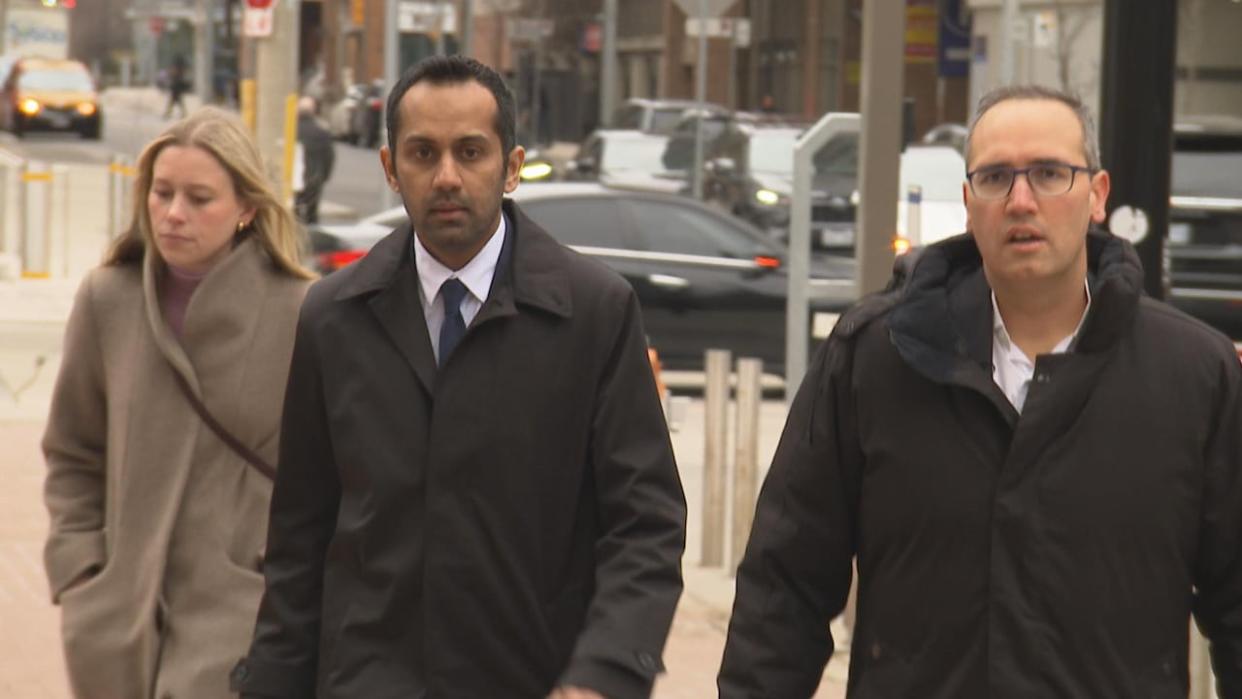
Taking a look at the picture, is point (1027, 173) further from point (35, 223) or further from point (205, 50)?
point (205, 50)

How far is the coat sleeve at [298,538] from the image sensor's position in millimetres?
3779

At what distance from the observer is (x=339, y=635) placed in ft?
12.1

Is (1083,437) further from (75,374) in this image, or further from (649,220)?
(649,220)

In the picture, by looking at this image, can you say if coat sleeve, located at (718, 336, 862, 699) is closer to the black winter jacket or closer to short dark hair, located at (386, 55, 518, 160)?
the black winter jacket

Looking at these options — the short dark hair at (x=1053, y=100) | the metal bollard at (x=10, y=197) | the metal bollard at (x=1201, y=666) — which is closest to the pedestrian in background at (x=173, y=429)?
the short dark hair at (x=1053, y=100)

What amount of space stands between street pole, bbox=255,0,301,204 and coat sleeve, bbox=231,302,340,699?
14.1 metres

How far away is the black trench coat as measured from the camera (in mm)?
3637

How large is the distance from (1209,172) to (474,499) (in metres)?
13.9

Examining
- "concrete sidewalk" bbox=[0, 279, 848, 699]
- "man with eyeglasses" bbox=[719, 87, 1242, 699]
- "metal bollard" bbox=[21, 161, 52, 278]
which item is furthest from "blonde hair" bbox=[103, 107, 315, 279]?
"metal bollard" bbox=[21, 161, 52, 278]

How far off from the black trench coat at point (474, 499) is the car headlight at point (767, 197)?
907 inches

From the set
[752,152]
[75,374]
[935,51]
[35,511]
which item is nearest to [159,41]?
[935,51]

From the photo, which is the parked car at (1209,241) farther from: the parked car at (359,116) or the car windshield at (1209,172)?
the parked car at (359,116)

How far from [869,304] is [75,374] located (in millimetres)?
1672

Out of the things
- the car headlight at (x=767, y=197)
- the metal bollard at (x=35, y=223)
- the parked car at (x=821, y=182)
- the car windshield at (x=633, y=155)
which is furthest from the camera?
the car windshield at (x=633, y=155)
